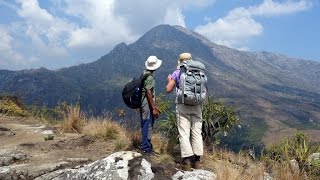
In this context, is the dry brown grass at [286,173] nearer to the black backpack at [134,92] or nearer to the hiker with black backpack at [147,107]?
the hiker with black backpack at [147,107]

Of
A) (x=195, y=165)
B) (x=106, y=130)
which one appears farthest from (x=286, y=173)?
(x=106, y=130)

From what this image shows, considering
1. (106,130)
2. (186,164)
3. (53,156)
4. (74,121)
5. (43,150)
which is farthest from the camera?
(74,121)

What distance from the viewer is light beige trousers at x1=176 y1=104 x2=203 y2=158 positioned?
31.1ft

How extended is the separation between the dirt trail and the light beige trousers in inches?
83.8

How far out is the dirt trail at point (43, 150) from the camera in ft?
31.3

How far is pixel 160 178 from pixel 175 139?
3042 mm

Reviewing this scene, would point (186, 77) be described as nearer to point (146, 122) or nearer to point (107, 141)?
point (146, 122)

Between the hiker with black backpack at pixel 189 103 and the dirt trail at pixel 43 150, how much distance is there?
2172mm

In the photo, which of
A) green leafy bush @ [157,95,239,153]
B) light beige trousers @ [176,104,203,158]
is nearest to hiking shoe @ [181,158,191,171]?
light beige trousers @ [176,104,203,158]

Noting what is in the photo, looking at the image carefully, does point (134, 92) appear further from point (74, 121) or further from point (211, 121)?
point (74, 121)

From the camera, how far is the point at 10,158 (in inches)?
405

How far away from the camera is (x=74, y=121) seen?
14.4 metres

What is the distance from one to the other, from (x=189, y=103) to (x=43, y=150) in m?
4.42

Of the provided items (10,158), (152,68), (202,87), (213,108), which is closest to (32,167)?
(10,158)
